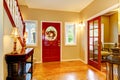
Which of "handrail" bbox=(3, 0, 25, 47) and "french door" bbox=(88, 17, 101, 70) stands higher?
"handrail" bbox=(3, 0, 25, 47)

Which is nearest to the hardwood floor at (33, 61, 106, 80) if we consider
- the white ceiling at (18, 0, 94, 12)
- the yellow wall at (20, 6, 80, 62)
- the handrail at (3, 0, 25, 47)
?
the handrail at (3, 0, 25, 47)

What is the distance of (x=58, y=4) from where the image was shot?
18.2 feet

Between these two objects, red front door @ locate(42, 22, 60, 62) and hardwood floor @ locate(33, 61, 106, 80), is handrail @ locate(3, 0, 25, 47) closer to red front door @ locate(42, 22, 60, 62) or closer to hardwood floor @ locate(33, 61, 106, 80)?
hardwood floor @ locate(33, 61, 106, 80)

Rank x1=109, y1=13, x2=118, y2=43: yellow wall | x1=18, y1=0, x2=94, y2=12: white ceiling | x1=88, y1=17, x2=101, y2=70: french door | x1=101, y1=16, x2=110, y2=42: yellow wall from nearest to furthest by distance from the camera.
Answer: x1=88, y1=17, x2=101, y2=70: french door
x1=18, y1=0, x2=94, y2=12: white ceiling
x1=109, y1=13, x2=118, y2=43: yellow wall
x1=101, y1=16, x2=110, y2=42: yellow wall

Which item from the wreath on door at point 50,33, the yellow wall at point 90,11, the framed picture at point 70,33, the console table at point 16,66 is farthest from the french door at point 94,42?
the console table at point 16,66

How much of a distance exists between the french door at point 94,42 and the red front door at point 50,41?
161cm

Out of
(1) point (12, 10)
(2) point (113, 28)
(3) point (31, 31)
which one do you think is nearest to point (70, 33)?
(3) point (31, 31)

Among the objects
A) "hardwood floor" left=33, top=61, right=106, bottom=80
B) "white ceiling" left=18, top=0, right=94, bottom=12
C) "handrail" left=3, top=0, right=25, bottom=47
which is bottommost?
"hardwood floor" left=33, top=61, right=106, bottom=80

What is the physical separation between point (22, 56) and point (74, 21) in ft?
15.1

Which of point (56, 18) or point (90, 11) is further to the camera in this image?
point (56, 18)

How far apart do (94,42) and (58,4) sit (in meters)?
2.25

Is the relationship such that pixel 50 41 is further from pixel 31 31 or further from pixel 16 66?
pixel 16 66

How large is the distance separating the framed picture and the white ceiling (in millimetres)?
862

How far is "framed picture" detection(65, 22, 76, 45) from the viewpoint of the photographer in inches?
261
